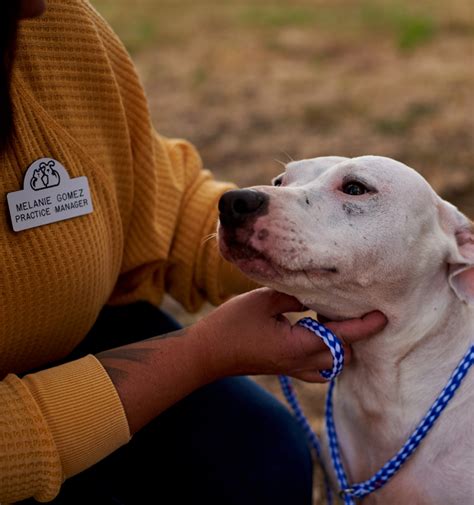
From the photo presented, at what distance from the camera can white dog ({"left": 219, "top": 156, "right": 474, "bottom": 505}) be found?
73.5 inches

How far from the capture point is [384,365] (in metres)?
2.13

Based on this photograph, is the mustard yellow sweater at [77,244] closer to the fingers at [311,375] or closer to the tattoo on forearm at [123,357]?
the tattoo on forearm at [123,357]

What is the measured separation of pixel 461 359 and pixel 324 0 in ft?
23.9

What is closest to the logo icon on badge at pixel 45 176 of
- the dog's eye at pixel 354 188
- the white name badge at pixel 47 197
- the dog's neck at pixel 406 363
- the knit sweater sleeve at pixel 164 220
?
the white name badge at pixel 47 197

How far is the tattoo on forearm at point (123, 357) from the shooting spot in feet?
6.62

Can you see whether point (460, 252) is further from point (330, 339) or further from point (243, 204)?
point (243, 204)

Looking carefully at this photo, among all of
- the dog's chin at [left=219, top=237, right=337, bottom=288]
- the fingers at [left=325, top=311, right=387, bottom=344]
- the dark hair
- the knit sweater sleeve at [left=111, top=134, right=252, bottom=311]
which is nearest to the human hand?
the fingers at [left=325, top=311, right=387, bottom=344]

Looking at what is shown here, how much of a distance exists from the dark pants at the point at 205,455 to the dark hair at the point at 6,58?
0.76 meters

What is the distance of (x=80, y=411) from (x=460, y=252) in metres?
0.94

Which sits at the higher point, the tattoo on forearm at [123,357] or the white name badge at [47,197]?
the white name badge at [47,197]

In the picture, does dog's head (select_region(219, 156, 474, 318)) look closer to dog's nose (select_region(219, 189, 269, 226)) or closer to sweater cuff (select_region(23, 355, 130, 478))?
dog's nose (select_region(219, 189, 269, 226))

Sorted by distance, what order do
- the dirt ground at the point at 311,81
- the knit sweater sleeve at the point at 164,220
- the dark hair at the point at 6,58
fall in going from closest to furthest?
the dark hair at the point at 6,58, the knit sweater sleeve at the point at 164,220, the dirt ground at the point at 311,81

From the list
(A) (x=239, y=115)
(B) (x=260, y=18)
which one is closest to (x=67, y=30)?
(A) (x=239, y=115)

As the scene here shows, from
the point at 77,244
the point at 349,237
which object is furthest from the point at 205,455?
the point at 349,237
